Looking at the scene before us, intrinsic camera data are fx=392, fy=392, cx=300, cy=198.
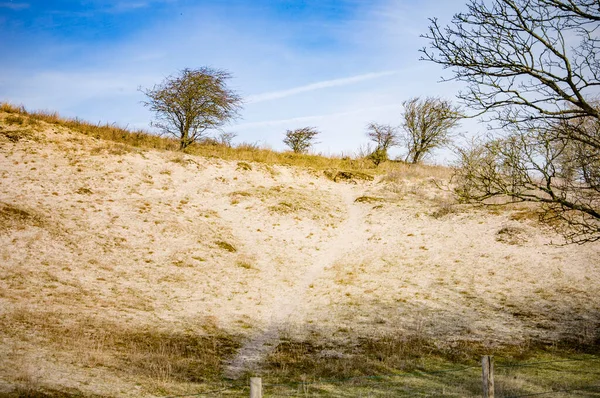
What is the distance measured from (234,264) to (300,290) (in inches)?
152

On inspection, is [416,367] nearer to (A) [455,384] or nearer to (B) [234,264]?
(A) [455,384]

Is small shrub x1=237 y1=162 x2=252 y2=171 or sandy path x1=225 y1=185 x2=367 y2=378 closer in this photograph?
sandy path x1=225 y1=185 x2=367 y2=378

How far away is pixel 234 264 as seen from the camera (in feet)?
66.1

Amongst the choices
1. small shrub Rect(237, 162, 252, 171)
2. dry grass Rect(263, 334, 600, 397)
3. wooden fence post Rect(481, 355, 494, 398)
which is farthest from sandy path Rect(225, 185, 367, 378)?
small shrub Rect(237, 162, 252, 171)

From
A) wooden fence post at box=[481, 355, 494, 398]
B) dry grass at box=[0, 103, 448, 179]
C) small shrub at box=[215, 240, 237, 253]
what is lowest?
wooden fence post at box=[481, 355, 494, 398]

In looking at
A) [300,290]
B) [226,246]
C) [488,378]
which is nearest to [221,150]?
[226,246]

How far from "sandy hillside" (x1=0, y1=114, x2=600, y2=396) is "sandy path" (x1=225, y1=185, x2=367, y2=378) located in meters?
0.09

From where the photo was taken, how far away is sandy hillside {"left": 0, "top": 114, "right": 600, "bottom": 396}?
12914 mm

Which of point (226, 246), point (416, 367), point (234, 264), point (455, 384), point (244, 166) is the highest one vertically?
point (244, 166)

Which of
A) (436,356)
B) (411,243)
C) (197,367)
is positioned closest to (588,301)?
(436,356)

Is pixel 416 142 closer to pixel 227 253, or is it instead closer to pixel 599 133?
pixel 227 253

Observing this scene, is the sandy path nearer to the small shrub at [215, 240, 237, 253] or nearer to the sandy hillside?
the sandy hillside

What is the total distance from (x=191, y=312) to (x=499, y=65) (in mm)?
12870

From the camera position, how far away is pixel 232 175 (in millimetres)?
31359
